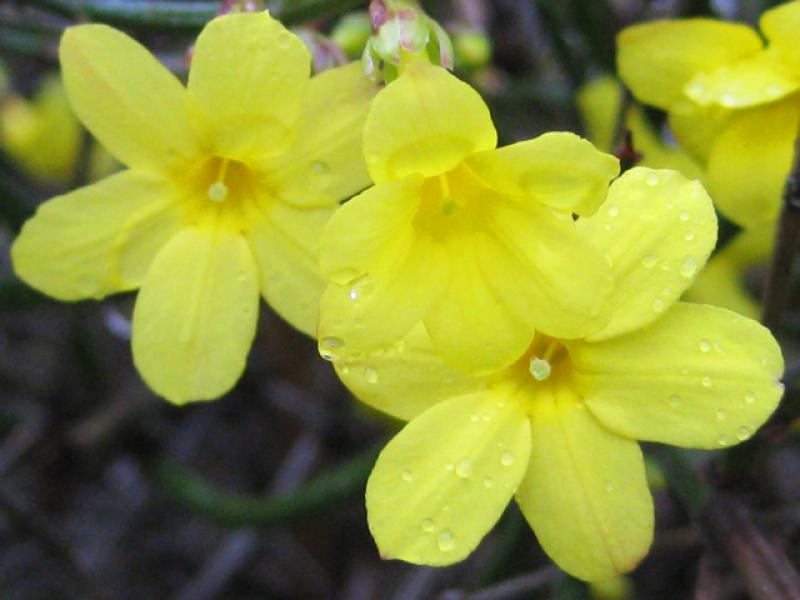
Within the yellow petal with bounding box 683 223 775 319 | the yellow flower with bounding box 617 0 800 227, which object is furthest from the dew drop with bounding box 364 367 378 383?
the yellow petal with bounding box 683 223 775 319

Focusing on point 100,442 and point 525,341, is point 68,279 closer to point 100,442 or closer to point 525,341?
point 525,341

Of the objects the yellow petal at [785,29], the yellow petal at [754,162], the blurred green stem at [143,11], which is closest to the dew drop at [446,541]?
the yellow petal at [754,162]

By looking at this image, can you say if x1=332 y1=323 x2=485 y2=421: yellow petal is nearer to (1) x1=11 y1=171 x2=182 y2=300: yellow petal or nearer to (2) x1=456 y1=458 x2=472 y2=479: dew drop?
(2) x1=456 y1=458 x2=472 y2=479: dew drop

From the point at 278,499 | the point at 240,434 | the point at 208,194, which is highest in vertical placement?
the point at 208,194

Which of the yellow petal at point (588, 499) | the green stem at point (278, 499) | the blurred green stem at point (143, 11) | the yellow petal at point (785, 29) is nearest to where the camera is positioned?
the yellow petal at point (588, 499)

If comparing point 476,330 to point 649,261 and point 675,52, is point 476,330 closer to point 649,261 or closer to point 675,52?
point 649,261

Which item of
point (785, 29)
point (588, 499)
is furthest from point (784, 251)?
point (588, 499)

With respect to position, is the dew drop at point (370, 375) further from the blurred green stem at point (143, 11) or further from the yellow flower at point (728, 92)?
the blurred green stem at point (143, 11)
